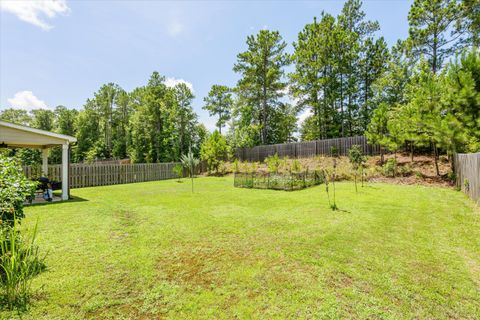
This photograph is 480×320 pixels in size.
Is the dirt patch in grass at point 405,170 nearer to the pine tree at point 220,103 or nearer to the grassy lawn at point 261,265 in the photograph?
the grassy lawn at point 261,265

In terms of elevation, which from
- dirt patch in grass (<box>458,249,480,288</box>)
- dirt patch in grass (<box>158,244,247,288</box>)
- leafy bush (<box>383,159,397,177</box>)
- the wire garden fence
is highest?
leafy bush (<box>383,159,397,177</box>)

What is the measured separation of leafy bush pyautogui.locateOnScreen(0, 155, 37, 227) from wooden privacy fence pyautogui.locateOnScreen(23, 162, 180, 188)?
1103 cm

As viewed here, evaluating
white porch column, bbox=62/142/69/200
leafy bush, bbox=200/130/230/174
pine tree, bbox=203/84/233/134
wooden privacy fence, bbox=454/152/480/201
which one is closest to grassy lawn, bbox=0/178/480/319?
wooden privacy fence, bbox=454/152/480/201

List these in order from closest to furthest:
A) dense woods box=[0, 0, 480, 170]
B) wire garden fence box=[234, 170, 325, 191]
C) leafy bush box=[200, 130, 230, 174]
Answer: dense woods box=[0, 0, 480, 170]
wire garden fence box=[234, 170, 325, 191]
leafy bush box=[200, 130, 230, 174]

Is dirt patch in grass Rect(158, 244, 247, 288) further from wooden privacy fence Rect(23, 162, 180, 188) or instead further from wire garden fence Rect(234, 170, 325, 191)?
wooden privacy fence Rect(23, 162, 180, 188)

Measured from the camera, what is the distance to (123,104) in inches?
1492

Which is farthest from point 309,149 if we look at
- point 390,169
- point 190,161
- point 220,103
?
point 220,103

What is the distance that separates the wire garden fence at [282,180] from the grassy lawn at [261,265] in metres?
5.37

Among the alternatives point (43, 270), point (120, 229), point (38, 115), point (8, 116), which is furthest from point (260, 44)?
point (8, 116)

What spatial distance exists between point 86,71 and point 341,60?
23019 mm

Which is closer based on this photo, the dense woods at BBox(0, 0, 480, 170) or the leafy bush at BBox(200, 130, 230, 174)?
the dense woods at BBox(0, 0, 480, 170)

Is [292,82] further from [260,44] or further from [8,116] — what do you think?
[8,116]

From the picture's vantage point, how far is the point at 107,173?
51.7 ft

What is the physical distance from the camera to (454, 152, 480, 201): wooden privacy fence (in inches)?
264
